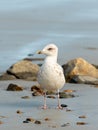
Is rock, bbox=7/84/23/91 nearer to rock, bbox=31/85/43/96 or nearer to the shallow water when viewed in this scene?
rock, bbox=31/85/43/96

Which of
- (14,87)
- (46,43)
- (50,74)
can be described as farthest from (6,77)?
(46,43)

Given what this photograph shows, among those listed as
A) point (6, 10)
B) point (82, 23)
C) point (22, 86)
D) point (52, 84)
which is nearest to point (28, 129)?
point (52, 84)

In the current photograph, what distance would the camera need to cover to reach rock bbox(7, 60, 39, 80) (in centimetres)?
1282

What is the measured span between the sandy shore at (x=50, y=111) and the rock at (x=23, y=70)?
999 millimetres

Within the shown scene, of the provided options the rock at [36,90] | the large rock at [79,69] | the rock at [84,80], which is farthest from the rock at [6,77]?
the rock at [36,90]

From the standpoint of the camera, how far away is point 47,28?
734 inches

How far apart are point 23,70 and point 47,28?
5827mm

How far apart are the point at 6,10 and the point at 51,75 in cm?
1150

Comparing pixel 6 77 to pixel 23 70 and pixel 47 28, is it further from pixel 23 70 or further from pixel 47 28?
pixel 47 28

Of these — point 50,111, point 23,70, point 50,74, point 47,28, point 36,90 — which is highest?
point 47,28

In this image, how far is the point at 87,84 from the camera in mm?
12000

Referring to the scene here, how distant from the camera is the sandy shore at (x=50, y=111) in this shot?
8.42 m

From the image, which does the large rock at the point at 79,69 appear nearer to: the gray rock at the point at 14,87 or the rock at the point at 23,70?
the rock at the point at 23,70

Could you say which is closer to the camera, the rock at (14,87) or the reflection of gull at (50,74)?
the reflection of gull at (50,74)
